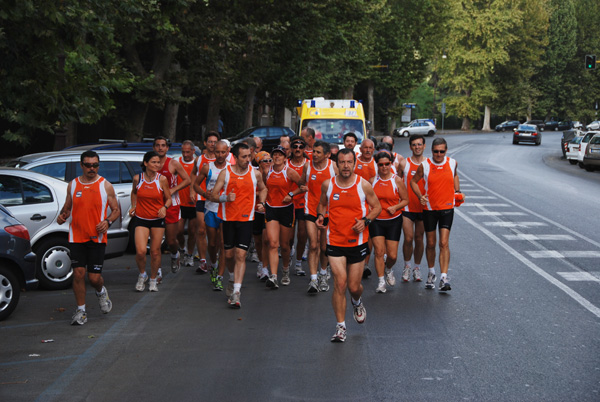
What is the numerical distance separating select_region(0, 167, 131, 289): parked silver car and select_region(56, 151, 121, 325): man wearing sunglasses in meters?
1.77

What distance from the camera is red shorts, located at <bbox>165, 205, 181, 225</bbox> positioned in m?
11.4

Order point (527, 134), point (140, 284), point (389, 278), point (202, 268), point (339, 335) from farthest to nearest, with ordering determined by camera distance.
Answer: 1. point (527, 134)
2. point (202, 268)
3. point (389, 278)
4. point (140, 284)
5. point (339, 335)

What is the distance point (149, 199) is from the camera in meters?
10.4

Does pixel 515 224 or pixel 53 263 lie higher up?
pixel 53 263

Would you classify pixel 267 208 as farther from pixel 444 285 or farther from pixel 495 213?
pixel 495 213

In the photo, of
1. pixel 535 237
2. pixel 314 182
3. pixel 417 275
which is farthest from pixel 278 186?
pixel 535 237

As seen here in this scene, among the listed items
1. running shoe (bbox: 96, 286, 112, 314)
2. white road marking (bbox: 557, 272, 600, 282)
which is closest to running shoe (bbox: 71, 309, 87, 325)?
running shoe (bbox: 96, 286, 112, 314)

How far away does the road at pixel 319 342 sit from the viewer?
639cm

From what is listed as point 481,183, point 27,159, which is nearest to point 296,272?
point 27,159

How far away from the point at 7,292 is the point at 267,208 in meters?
3.50

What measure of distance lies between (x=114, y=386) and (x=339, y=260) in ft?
8.26

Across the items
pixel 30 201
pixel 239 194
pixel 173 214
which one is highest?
pixel 239 194

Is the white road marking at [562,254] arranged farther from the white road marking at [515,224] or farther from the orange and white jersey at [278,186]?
the orange and white jersey at [278,186]

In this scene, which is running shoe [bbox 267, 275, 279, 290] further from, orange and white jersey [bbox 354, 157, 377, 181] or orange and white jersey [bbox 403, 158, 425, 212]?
orange and white jersey [bbox 403, 158, 425, 212]
